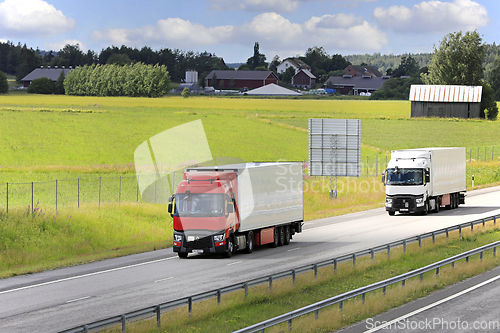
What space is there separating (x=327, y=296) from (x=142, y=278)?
21.1 feet

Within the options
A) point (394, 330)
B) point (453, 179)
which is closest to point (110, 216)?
point (394, 330)

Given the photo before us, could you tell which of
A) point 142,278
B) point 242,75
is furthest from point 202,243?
point 242,75

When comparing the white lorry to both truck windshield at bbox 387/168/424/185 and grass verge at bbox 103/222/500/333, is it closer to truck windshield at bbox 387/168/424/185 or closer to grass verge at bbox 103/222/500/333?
truck windshield at bbox 387/168/424/185

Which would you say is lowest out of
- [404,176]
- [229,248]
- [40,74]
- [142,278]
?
[142,278]

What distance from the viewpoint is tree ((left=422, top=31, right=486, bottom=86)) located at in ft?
384

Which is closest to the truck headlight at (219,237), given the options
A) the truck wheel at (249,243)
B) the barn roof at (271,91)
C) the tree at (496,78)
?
the truck wheel at (249,243)

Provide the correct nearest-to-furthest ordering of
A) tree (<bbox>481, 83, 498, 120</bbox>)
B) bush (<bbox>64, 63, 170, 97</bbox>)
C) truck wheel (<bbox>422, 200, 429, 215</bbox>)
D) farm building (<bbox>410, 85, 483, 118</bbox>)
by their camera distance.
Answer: truck wheel (<bbox>422, 200, 429, 215</bbox>) → farm building (<bbox>410, 85, 483, 118</bbox>) → tree (<bbox>481, 83, 498, 120</bbox>) → bush (<bbox>64, 63, 170, 97</bbox>)

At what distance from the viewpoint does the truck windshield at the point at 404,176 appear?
35594 mm

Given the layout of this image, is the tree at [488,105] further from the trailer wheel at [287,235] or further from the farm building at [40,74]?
the farm building at [40,74]

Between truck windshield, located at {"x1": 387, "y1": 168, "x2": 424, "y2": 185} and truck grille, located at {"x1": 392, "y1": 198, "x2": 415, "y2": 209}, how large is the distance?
3.24 ft

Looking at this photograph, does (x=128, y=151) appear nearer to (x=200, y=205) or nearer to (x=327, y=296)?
(x=200, y=205)

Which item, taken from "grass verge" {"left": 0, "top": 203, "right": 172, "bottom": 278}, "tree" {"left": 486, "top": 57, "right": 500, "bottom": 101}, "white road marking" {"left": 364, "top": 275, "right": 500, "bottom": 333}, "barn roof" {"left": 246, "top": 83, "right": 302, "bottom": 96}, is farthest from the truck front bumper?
"tree" {"left": 486, "top": 57, "right": 500, "bottom": 101}

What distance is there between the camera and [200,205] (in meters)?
23.2

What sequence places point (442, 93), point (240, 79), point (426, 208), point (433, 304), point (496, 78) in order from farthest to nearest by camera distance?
point (240, 79) < point (496, 78) < point (442, 93) < point (426, 208) < point (433, 304)
